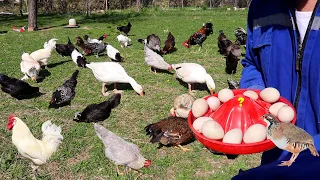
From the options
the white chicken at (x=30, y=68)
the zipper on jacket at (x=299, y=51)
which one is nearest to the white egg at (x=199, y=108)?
the zipper on jacket at (x=299, y=51)

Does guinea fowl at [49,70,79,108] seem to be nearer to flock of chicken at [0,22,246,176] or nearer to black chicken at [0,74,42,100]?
flock of chicken at [0,22,246,176]

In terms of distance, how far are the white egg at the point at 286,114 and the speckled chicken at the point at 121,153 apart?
2.71 meters

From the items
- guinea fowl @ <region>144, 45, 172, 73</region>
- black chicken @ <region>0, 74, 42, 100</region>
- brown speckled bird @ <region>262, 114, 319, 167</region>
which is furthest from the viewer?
guinea fowl @ <region>144, 45, 172, 73</region>

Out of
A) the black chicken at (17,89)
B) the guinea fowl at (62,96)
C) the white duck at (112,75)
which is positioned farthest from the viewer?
the white duck at (112,75)

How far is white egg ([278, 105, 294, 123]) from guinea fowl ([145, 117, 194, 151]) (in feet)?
10.3

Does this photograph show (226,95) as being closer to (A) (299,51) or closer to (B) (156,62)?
(A) (299,51)

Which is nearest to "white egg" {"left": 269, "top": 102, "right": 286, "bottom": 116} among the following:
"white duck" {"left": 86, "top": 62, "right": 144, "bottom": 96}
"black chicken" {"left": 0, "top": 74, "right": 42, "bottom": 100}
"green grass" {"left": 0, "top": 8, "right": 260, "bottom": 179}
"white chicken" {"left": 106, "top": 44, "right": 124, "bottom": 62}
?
"green grass" {"left": 0, "top": 8, "right": 260, "bottom": 179}

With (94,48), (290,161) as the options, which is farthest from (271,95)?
(94,48)


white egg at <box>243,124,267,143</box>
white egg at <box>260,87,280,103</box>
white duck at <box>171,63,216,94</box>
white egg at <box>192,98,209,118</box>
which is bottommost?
white duck at <box>171,63,216,94</box>

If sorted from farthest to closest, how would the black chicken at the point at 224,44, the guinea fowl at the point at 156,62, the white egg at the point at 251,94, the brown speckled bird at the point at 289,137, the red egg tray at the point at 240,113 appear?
1. the black chicken at the point at 224,44
2. the guinea fowl at the point at 156,62
3. the white egg at the point at 251,94
4. the red egg tray at the point at 240,113
5. the brown speckled bird at the point at 289,137

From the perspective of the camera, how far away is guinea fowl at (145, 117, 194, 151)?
15.5 ft

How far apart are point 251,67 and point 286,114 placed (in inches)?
21.0

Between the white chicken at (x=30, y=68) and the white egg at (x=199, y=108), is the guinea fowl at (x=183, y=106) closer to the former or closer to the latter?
the white egg at (x=199, y=108)

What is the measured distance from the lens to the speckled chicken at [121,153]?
4.12 meters
